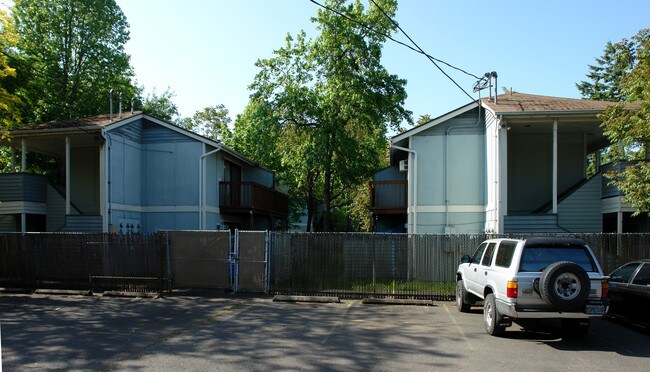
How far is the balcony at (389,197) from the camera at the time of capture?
21.3 metres

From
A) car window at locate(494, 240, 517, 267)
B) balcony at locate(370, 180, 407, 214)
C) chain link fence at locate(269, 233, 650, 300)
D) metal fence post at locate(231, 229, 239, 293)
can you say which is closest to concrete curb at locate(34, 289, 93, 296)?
metal fence post at locate(231, 229, 239, 293)

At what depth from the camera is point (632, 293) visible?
982 centimetres

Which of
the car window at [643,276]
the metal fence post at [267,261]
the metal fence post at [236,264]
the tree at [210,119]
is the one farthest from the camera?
the tree at [210,119]

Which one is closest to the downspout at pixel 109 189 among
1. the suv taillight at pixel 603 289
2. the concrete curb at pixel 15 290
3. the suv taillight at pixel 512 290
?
the concrete curb at pixel 15 290

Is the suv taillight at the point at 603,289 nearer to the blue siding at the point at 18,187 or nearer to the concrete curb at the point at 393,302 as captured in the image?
the concrete curb at the point at 393,302

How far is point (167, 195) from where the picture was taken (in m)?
21.8

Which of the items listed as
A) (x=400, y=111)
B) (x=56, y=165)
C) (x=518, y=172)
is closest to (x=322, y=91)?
(x=400, y=111)

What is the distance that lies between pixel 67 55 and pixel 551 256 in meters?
30.0

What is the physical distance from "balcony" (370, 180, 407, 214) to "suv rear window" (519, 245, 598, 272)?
12.5m

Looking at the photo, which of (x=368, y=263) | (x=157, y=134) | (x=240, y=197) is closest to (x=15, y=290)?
(x=157, y=134)

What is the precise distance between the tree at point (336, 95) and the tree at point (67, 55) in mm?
11043

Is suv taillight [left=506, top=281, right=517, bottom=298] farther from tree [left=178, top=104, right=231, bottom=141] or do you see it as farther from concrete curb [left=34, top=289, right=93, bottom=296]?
tree [left=178, top=104, right=231, bottom=141]

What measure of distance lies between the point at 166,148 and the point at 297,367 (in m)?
16.8

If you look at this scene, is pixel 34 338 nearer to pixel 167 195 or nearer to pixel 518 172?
pixel 167 195
